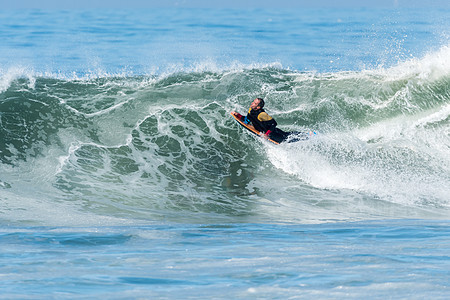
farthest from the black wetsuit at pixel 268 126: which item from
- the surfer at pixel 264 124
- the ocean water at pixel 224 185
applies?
the ocean water at pixel 224 185

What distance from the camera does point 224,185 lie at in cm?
973

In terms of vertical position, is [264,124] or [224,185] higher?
[264,124]

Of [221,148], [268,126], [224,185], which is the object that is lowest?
[224,185]

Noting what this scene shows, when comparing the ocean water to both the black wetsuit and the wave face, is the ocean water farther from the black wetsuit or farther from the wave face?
the black wetsuit

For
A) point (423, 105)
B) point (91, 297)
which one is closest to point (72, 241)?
point (91, 297)

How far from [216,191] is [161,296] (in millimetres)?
5006

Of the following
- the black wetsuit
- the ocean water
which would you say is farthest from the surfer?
the ocean water

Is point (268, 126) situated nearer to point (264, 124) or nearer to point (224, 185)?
point (264, 124)

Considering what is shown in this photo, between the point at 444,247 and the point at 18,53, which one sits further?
the point at 18,53

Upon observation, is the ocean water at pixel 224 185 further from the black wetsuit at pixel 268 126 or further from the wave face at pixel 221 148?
the black wetsuit at pixel 268 126

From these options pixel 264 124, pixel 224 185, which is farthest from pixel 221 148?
pixel 224 185

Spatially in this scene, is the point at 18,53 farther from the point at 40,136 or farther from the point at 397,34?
the point at 397,34

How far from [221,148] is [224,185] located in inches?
76.6

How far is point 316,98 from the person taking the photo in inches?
533
